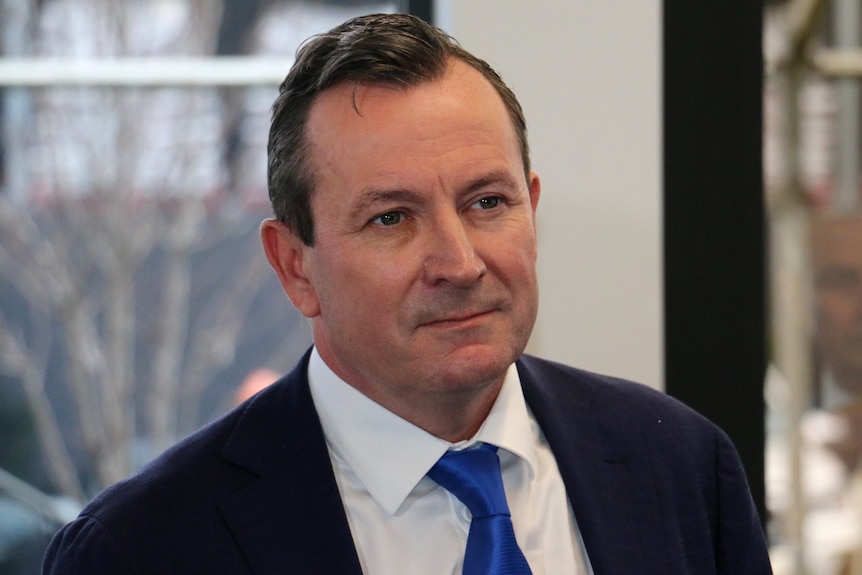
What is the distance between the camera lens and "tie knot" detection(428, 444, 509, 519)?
50.9 inches

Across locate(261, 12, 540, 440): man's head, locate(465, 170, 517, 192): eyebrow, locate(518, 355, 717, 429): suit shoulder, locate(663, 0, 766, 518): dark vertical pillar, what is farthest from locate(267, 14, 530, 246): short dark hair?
locate(663, 0, 766, 518): dark vertical pillar

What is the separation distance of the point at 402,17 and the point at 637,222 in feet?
2.39

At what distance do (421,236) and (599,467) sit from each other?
43cm

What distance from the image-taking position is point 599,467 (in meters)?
1.41

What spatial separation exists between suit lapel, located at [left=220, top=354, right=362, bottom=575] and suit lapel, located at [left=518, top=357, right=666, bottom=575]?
32 cm

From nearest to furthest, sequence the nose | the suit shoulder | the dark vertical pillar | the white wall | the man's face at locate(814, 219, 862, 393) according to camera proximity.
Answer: the nose → the suit shoulder → the white wall → the dark vertical pillar → the man's face at locate(814, 219, 862, 393)

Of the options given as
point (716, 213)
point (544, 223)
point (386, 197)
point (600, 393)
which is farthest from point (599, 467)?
point (716, 213)

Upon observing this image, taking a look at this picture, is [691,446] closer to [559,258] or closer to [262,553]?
[559,258]

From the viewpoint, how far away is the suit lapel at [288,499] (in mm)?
1233

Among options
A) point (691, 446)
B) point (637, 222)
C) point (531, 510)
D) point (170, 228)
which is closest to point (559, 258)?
point (637, 222)

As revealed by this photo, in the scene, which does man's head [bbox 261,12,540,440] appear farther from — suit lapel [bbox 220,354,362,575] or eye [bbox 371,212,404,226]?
suit lapel [bbox 220,354,362,575]

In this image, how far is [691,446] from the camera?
1.47 meters

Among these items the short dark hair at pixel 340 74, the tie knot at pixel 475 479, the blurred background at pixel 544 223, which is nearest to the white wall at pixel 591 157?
the blurred background at pixel 544 223

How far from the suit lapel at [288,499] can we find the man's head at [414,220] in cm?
10
